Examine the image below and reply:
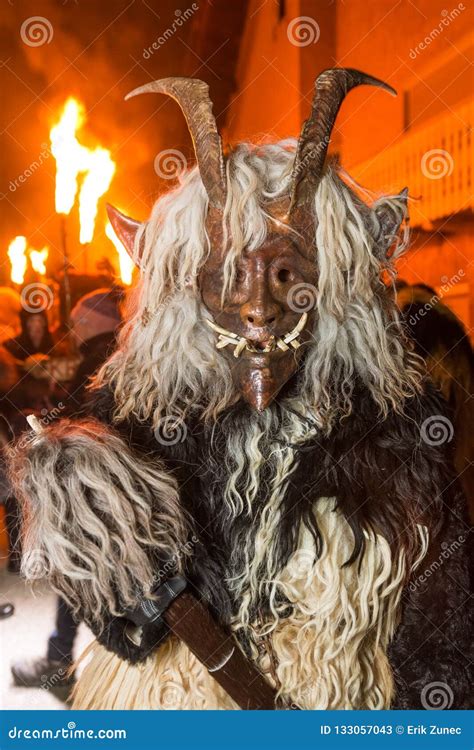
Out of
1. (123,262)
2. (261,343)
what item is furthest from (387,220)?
(123,262)

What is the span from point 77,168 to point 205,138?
19.6 inches

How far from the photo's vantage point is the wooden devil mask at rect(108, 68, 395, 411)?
1.12 m

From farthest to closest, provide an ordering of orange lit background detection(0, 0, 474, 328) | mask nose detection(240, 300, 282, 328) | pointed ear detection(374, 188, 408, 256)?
orange lit background detection(0, 0, 474, 328), pointed ear detection(374, 188, 408, 256), mask nose detection(240, 300, 282, 328)

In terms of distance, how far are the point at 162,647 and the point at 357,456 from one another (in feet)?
1.31

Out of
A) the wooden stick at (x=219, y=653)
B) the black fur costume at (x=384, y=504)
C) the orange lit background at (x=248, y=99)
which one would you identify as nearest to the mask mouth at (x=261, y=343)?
the black fur costume at (x=384, y=504)

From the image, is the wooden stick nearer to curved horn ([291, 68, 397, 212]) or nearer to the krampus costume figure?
the krampus costume figure

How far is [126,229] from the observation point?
1.25 meters

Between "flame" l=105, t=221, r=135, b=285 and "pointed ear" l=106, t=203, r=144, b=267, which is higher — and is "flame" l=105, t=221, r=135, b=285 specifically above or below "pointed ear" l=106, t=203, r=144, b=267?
below

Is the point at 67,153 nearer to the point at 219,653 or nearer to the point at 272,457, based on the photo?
the point at 272,457

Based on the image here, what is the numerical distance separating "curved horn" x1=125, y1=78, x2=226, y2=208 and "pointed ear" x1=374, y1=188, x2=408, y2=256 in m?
0.24

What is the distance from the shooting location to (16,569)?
1.39m

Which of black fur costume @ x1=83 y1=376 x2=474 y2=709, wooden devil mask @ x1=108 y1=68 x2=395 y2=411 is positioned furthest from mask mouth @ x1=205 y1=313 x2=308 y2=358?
black fur costume @ x1=83 y1=376 x2=474 y2=709
